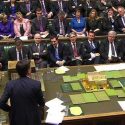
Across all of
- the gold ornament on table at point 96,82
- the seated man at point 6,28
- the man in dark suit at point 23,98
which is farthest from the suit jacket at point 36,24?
the man in dark suit at point 23,98

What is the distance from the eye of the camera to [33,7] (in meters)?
8.81

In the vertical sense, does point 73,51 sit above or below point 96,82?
below

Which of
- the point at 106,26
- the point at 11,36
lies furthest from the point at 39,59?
the point at 106,26

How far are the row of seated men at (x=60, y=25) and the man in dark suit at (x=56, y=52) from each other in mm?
1001

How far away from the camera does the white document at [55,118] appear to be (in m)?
3.85

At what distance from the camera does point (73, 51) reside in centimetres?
692

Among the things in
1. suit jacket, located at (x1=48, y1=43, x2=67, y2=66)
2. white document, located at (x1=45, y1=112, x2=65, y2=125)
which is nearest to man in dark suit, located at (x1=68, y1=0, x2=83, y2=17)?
suit jacket, located at (x1=48, y1=43, x2=67, y2=66)

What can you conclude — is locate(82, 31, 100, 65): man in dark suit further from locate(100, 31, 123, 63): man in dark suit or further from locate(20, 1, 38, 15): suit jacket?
locate(20, 1, 38, 15): suit jacket

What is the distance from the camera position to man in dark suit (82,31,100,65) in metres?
6.85

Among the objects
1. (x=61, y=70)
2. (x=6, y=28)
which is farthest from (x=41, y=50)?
(x=61, y=70)

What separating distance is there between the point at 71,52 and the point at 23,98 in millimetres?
3559

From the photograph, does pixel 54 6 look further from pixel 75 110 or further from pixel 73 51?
pixel 75 110

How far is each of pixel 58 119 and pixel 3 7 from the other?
17.3ft

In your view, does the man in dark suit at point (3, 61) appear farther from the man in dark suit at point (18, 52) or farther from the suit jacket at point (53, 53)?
the suit jacket at point (53, 53)
